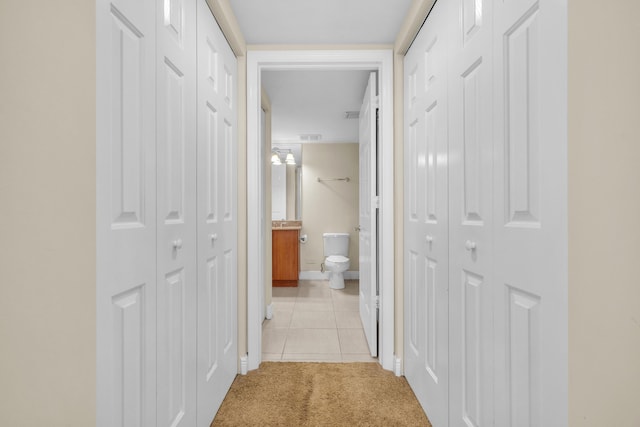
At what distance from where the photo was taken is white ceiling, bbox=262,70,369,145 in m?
3.05

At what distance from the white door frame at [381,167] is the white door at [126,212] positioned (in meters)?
1.22

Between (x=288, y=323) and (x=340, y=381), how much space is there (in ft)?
4.11

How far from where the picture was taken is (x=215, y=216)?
5.75 feet

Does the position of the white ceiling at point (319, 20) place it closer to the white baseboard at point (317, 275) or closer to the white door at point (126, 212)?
the white door at point (126, 212)

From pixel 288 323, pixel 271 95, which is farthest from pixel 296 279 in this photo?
pixel 271 95

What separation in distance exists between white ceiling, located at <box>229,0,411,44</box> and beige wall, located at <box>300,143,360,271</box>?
3.35 meters

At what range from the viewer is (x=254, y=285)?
229 cm

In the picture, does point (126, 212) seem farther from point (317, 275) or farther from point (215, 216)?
point (317, 275)

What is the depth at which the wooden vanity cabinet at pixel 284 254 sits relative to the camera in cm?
494

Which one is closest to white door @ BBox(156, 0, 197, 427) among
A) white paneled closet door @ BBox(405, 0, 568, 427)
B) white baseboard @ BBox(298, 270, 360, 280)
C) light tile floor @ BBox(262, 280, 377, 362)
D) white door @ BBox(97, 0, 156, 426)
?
white door @ BBox(97, 0, 156, 426)

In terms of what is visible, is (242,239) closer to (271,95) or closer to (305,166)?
(271,95)

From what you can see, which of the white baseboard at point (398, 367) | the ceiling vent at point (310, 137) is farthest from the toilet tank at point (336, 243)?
the white baseboard at point (398, 367)

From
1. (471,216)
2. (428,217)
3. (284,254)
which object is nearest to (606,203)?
(471,216)

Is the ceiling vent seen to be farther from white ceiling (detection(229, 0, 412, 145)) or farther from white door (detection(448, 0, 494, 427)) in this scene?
white door (detection(448, 0, 494, 427))
